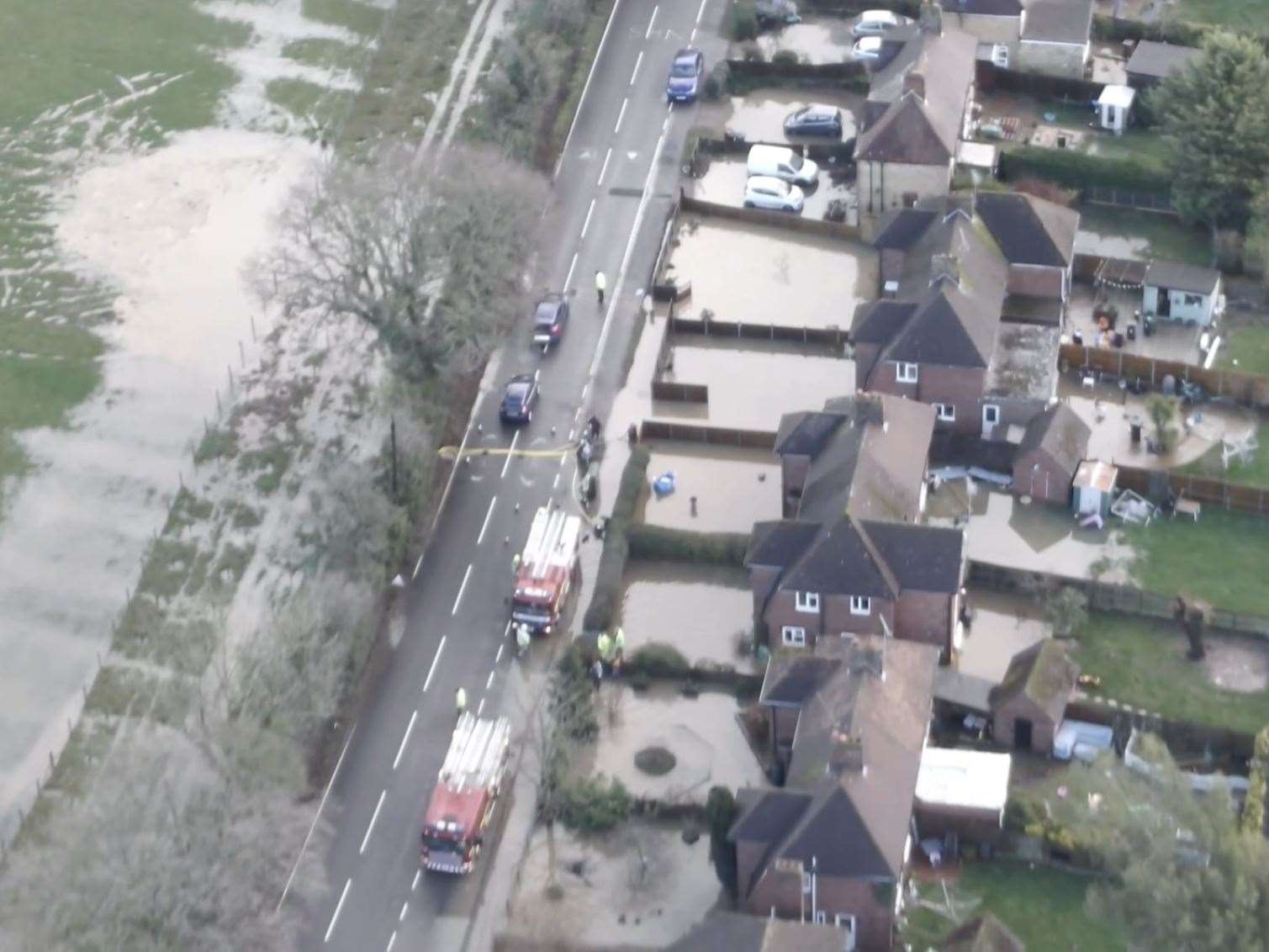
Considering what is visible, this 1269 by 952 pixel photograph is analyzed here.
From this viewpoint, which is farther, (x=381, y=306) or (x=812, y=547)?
(x=381, y=306)

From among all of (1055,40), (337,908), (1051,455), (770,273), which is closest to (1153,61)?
(1055,40)

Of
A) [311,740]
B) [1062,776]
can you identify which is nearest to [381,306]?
[311,740]

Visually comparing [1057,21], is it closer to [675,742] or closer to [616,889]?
[675,742]

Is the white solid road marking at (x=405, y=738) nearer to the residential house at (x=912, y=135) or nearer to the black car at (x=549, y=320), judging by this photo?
the black car at (x=549, y=320)

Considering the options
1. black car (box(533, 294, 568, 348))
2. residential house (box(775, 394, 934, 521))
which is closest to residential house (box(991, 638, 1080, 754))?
residential house (box(775, 394, 934, 521))

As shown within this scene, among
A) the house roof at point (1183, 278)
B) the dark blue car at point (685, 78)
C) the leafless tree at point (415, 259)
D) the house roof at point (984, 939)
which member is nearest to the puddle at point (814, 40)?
the dark blue car at point (685, 78)

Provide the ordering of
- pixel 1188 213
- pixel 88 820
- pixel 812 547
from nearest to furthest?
pixel 88 820 → pixel 812 547 → pixel 1188 213

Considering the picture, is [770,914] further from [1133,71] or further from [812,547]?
[1133,71]
